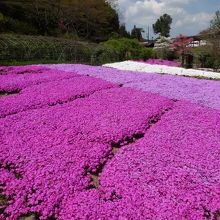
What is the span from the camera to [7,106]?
1054cm

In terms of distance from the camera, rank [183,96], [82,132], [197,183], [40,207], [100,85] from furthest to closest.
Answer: [100,85] → [183,96] → [82,132] → [197,183] → [40,207]

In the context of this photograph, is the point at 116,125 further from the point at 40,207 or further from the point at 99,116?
the point at 40,207

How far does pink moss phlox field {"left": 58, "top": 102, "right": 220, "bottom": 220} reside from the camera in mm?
5301

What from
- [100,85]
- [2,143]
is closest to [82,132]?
[2,143]

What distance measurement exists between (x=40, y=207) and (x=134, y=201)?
1.54 metres

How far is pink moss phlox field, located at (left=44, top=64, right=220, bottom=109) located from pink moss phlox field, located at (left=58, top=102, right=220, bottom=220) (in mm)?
4034

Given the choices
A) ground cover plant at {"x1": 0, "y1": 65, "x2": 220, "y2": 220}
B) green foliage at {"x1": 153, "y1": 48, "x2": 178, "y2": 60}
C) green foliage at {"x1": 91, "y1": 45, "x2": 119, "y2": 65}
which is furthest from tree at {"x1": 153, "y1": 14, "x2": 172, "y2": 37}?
ground cover plant at {"x1": 0, "y1": 65, "x2": 220, "y2": 220}

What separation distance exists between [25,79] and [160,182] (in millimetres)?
9849

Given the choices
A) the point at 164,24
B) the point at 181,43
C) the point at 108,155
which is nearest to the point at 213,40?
the point at 181,43

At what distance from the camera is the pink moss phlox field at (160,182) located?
5.30 m

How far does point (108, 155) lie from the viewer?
24.0ft

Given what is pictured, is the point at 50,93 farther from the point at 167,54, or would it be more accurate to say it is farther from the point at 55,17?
the point at 55,17

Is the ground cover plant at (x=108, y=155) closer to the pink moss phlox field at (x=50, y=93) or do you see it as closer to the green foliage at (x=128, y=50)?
the pink moss phlox field at (x=50, y=93)

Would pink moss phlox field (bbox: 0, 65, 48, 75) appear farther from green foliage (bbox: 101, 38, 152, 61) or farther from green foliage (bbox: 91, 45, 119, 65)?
green foliage (bbox: 101, 38, 152, 61)
